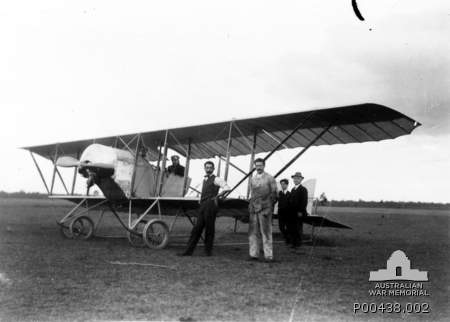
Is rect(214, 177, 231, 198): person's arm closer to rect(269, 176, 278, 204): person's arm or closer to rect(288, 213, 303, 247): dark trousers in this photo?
rect(269, 176, 278, 204): person's arm

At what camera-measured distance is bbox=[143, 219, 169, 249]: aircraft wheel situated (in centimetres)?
944

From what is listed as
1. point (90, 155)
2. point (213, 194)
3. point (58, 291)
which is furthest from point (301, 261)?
point (90, 155)

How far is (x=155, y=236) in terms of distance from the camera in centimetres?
998

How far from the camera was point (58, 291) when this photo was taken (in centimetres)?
496

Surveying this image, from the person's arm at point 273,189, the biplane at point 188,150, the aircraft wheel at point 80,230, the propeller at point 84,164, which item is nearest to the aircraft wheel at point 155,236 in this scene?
the biplane at point 188,150

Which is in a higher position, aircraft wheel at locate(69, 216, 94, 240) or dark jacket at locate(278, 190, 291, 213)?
dark jacket at locate(278, 190, 291, 213)

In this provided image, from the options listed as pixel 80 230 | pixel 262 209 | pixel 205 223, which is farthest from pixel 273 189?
pixel 80 230

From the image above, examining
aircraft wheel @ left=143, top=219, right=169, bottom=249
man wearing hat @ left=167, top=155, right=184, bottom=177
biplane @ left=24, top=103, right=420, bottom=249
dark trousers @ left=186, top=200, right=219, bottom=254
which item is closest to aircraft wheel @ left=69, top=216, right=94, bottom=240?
biplane @ left=24, top=103, right=420, bottom=249

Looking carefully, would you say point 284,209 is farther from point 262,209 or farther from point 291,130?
point 262,209

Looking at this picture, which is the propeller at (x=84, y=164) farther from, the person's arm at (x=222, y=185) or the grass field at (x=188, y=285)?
the person's arm at (x=222, y=185)

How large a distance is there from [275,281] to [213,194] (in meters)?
2.92

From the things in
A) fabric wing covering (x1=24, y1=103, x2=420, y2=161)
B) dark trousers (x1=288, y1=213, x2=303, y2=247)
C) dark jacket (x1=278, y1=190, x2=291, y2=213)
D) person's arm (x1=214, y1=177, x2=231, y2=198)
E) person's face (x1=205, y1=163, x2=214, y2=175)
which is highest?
fabric wing covering (x1=24, y1=103, x2=420, y2=161)

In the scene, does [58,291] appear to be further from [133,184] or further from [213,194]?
[133,184]

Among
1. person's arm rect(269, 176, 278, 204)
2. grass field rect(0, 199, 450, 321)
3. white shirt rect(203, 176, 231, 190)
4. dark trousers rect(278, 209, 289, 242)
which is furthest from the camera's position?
dark trousers rect(278, 209, 289, 242)
